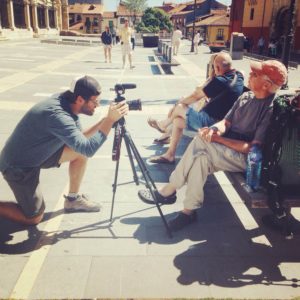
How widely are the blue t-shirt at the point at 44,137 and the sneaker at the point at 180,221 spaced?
1066 mm

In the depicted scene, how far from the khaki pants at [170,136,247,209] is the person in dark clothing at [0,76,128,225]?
2.62ft

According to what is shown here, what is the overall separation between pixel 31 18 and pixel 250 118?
6230cm

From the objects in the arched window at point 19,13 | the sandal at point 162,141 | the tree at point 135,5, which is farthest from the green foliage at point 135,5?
the sandal at point 162,141

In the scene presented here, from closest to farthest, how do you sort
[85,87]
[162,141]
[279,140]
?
[279,140] → [85,87] → [162,141]

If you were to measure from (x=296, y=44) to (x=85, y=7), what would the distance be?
92.3 metres

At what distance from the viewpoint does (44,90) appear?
433 inches

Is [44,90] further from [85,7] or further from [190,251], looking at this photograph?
[85,7]

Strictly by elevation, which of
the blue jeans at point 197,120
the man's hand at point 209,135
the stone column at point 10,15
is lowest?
the blue jeans at point 197,120

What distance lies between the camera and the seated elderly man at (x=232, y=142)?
11.1 ft

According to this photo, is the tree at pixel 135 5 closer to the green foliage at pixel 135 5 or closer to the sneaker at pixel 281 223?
the green foliage at pixel 135 5

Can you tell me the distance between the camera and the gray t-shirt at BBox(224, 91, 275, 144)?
3387 millimetres

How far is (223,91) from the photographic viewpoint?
175 inches

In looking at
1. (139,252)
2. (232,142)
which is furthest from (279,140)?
(139,252)

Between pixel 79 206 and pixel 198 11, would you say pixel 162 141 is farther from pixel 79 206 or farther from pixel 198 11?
pixel 198 11
